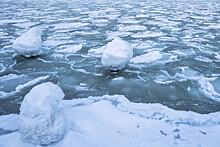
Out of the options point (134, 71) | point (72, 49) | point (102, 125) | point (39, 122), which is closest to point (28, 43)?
point (72, 49)

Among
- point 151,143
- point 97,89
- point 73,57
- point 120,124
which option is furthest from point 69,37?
point 151,143

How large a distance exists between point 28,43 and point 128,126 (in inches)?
94.1

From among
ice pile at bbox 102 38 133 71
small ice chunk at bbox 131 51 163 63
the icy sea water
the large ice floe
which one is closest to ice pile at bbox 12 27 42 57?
the icy sea water

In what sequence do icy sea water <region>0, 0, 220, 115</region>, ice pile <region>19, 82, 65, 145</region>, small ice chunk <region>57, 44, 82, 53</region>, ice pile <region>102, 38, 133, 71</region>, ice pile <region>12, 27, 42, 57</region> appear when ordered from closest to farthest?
ice pile <region>19, 82, 65, 145</region>, icy sea water <region>0, 0, 220, 115</region>, ice pile <region>102, 38, 133, 71</region>, ice pile <region>12, 27, 42, 57</region>, small ice chunk <region>57, 44, 82, 53</region>

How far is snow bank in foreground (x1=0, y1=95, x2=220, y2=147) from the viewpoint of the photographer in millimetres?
1408

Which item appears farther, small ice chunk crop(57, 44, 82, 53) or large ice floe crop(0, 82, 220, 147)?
small ice chunk crop(57, 44, 82, 53)

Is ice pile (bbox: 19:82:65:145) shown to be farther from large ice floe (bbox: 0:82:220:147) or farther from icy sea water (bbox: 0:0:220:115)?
icy sea water (bbox: 0:0:220:115)

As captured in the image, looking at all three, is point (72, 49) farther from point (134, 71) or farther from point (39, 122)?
point (39, 122)

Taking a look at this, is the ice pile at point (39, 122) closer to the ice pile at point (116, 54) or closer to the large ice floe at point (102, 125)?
the large ice floe at point (102, 125)

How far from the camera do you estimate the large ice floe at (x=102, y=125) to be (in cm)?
134

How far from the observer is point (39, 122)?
1.31 metres

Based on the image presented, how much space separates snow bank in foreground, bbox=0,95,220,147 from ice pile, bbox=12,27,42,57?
1613 mm

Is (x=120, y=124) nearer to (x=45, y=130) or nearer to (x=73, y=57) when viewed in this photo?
(x=45, y=130)

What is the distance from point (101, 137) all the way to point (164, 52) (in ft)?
8.25
